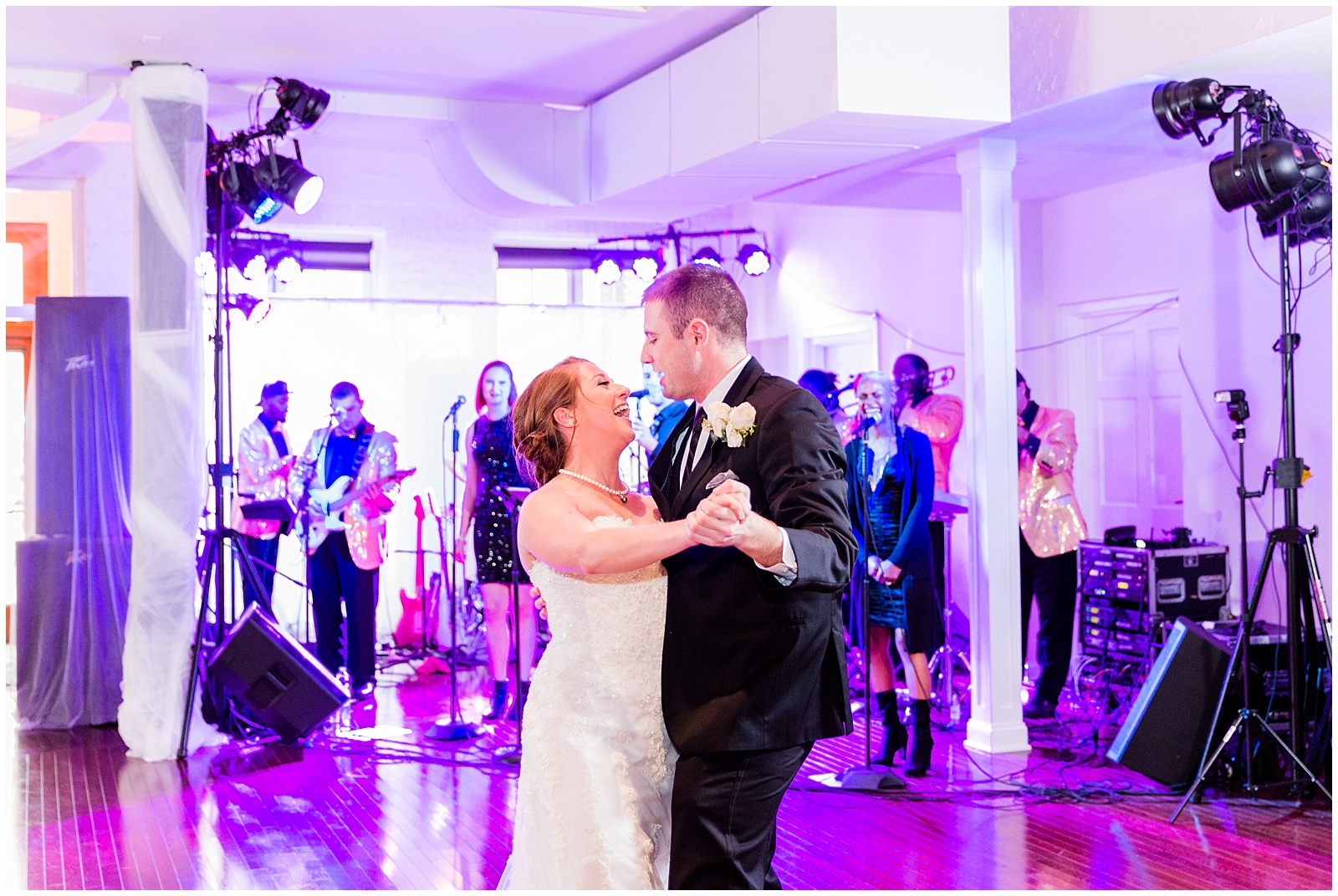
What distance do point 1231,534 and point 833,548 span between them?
525 centimetres

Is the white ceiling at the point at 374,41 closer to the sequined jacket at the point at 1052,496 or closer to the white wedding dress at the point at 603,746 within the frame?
the sequined jacket at the point at 1052,496

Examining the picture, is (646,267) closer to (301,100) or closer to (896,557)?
(301,100)

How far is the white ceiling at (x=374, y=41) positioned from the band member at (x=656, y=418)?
176 centimetres

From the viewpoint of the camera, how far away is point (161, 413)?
609 cm

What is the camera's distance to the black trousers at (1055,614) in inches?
266

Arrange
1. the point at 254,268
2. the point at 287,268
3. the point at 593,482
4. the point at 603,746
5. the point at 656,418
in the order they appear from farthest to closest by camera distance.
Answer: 1. the point at 287,268
2. the point at 254,268
3. the point at 656,418
4. the point at 593,482
5. the point at 603,746

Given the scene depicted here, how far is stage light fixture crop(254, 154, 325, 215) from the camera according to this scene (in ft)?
20.4

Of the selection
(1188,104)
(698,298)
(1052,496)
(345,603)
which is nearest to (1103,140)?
(1188,104)

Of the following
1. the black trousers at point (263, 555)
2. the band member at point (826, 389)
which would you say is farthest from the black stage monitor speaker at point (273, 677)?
the band member at point (826, 389)

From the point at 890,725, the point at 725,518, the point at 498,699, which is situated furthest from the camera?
the point at 498,699

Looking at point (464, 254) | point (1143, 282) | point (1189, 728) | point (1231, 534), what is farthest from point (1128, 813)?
point (464, 254)

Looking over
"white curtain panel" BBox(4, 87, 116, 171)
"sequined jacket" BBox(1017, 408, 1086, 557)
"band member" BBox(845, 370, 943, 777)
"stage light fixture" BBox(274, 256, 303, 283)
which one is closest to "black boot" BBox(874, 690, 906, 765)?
"band member" BBox(845, 370, 943, 777)

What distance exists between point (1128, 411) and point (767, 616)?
5874mm

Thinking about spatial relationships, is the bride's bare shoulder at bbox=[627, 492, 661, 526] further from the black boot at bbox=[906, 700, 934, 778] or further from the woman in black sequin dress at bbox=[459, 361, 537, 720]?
the woman in black sequin dress at bbox=[459, 361, 537, 720]
